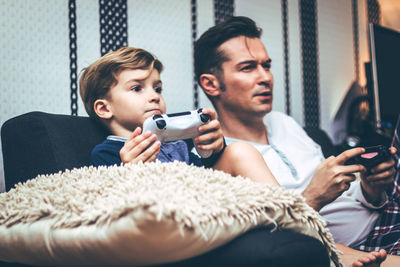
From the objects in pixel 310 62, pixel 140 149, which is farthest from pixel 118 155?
pixel 310 62

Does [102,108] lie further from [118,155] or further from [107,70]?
[118,155]

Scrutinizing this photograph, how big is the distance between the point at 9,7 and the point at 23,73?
0.24 meters

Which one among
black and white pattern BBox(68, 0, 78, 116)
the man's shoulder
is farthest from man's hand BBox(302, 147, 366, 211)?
black and white pattern BBox(68, 0, 78, 116)

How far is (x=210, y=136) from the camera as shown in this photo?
1141mm

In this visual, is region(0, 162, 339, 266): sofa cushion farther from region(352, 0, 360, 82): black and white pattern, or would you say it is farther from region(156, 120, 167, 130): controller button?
region(352, 0, 360, 82): black and white pattern

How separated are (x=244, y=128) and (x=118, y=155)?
685mm

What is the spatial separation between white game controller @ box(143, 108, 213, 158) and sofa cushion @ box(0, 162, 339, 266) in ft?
0.90

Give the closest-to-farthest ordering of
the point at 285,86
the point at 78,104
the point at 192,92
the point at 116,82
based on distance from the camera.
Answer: the point at 116,82
the point at 78,104
the point at 192,92
the point at 285,86

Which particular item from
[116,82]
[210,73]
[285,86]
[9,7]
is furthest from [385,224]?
[9,7]

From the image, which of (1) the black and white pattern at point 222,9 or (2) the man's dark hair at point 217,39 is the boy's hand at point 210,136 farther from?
(1) the black and white pattern at point 222,9

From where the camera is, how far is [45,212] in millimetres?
711

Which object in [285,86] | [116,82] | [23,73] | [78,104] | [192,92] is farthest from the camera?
[285,86]

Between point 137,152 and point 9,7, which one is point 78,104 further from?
point 137,152

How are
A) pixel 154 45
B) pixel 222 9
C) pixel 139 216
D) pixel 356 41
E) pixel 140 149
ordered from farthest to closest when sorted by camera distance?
pixel 356 41
pixel 222 9
pixel 154 45
pixel 140 149
pixel 139 216
